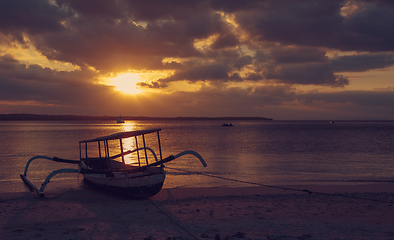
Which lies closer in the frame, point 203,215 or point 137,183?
point 203,215

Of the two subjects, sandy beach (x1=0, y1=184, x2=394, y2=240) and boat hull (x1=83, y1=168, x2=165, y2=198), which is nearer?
sandy beach (x1=0, y1=184, x2=394, y2=240)

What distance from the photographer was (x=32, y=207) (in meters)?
11.8

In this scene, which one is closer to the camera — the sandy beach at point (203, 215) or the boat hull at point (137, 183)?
the sandy beach at point (203, 215)

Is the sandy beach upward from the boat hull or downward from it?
downward

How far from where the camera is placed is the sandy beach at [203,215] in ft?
28.5

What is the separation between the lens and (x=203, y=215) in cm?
1058

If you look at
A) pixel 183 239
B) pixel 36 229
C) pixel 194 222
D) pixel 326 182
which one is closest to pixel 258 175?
pixel 326 182

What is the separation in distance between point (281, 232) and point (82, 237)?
20.1ft

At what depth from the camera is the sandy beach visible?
28.5 feet

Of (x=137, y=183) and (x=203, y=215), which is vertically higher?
(x=137, y=183)

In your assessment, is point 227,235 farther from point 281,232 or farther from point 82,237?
point 82,237

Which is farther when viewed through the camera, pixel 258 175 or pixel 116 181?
pixel 258 175

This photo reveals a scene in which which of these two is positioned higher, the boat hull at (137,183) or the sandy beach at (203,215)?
the boat hull at (137,183)

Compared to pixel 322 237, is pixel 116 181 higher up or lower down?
higher up
